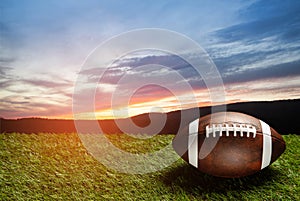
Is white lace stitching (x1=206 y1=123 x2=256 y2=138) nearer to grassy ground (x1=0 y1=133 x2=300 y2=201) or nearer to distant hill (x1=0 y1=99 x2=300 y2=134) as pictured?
Answer: grassy ground (x1=0 y1=133 x2=300 y2=201)

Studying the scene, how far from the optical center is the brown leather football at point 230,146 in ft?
6.17

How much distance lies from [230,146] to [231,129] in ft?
0.27

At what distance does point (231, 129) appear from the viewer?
1.89m

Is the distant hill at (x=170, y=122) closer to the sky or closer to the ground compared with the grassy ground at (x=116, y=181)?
closer to the sky

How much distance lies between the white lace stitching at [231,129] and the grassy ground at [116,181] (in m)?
0.29

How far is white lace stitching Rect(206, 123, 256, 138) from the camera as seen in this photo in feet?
6.18

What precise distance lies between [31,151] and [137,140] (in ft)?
2.34

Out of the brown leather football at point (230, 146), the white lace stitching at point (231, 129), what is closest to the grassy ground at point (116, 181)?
the brown leather football at point (230, 146)

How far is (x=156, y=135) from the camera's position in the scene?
9.17 feet

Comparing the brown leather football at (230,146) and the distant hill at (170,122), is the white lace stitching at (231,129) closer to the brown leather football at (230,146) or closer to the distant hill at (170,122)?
the brown leather football at (230,146)

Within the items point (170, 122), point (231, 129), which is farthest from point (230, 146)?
point (170, 122)

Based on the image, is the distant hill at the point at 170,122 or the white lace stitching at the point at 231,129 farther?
the distant hill at the point at 170,122

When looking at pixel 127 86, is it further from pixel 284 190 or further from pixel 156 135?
pixel 284 190

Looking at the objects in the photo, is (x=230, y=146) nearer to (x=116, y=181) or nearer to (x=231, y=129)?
(x=231, y=129)
